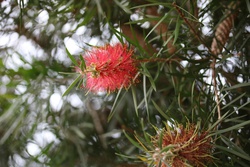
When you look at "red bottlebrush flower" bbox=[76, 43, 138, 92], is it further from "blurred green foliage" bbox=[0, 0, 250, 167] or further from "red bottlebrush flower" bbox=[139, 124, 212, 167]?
"blurred green foliage" bbox=[0, 0, 250, 167]

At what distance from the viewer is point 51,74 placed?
621 mm

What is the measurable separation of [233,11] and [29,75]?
0.93 feet

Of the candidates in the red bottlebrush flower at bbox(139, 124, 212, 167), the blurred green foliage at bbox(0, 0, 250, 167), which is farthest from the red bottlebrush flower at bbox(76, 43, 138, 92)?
the blurred green foliage at bbox(0, 0, 250, 167)

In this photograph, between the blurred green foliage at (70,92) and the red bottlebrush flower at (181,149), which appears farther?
the blurred green foliage at (70,92)

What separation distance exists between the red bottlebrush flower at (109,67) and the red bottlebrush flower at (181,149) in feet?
0.21

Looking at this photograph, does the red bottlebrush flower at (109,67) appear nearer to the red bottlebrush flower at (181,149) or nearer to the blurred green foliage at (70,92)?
the red bottlebrush flower at (181,149)

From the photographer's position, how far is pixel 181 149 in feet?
1.03

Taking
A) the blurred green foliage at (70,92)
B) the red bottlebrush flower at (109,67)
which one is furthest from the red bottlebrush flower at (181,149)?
the blurred green foliage at (70,92)

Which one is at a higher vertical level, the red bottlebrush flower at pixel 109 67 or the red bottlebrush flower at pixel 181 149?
the red bottlebrush flower at pixel 109 67

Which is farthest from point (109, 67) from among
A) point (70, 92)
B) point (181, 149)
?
point (70, 92)

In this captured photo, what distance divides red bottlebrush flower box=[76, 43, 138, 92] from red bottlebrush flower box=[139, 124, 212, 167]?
6 centimetres

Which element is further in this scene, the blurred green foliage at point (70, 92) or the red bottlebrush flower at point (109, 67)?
the blurred green foliage at point (70, 92)

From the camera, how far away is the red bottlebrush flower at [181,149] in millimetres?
300

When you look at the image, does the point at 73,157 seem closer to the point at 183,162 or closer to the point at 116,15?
the point at 116,15
